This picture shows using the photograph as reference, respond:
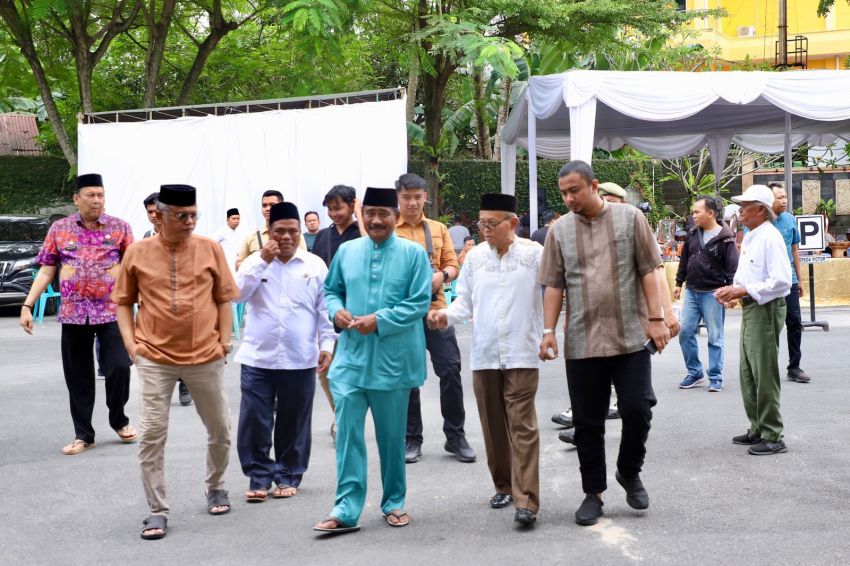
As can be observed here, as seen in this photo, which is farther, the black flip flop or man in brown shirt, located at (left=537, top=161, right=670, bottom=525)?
man in brown shirt, located at (left=537, top=161, right=670, bottom=525)

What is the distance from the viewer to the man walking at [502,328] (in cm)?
559

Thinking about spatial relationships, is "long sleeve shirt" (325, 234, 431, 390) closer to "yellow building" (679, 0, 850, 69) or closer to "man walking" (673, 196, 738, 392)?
"man walking" (673, 196, 738, 392)

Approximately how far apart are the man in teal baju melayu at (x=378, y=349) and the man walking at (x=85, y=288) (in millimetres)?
2607

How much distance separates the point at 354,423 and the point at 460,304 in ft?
3.14

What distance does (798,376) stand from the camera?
1009cm

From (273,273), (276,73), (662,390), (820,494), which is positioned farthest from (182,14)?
(820,494)

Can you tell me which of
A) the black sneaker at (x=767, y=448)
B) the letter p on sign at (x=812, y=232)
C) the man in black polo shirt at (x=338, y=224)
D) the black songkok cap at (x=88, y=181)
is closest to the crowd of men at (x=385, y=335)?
the man in black polo shirt at (x=338, y=224)

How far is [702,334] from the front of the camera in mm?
14367

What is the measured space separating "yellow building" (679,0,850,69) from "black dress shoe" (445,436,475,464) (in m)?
36.8

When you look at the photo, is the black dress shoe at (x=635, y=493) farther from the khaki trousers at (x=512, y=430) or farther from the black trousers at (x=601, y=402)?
the khaki trousers at (x=512, y=430)

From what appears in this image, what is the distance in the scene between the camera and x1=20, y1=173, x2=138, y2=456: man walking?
7383mm

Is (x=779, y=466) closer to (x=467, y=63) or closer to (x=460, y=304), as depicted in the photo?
(x=460, y=304)

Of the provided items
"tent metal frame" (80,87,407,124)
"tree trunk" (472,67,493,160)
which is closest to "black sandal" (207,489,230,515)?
"tent metal frame" (80,87,407,124)

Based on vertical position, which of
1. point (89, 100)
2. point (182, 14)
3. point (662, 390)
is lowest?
point (662, 390)
